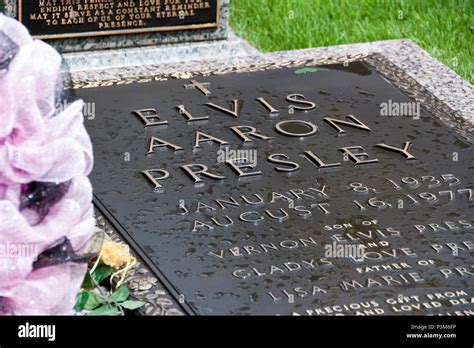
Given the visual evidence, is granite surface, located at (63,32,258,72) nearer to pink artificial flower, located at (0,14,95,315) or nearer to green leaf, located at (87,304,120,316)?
green leaf, located at (87,304,120,316)

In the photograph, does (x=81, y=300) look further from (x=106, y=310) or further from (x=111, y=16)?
(x=111, y=16)

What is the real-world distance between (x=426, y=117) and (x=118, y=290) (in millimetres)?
2184

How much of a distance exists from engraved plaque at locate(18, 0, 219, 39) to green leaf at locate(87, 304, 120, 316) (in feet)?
9.54

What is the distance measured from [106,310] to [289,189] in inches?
47.5

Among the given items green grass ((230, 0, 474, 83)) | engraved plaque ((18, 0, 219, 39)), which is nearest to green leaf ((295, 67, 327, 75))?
engraved plaque ((18, 0, 219, 39))

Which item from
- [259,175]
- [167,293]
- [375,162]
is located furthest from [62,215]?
[375,162]

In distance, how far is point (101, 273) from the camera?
4.60 meters

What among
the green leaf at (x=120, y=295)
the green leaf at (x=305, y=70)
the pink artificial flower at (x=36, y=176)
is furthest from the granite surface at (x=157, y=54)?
the pink artificial flower at (x=36, y=176)

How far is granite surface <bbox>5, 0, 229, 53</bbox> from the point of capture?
23.4 feet

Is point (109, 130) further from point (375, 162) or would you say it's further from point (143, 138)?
point (375, 162)

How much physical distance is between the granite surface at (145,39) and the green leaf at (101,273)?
2.67 meters

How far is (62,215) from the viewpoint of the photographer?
3.34 m

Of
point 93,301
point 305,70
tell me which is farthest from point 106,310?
point 305,70
